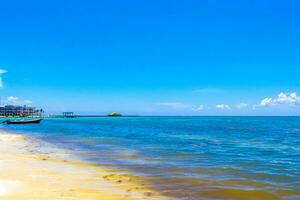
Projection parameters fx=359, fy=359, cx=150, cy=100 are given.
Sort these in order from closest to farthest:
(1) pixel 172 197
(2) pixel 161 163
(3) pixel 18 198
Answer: (3) pixel 18 198 < (1) pixel 172 197 < (2) pixel 161 163

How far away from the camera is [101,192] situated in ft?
40.0

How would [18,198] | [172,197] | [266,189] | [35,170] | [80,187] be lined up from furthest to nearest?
1. [35,170]
2. [266,189]
3. [80,187]
4. [172,197]
5. [18,198]

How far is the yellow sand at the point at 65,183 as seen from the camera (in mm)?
11508

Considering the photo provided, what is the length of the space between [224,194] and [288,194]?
2.34 m

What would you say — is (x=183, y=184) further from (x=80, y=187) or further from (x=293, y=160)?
(x=293, y=160)

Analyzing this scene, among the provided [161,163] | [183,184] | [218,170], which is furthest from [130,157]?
[183,184]

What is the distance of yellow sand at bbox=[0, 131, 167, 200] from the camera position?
11.5m

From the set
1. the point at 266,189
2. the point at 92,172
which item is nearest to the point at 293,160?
the point at 266,189

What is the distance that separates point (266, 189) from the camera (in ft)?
45.4

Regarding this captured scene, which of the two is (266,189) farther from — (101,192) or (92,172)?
(92,172)

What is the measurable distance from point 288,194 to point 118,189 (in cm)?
616

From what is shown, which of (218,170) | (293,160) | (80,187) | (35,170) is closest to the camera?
(80,187)

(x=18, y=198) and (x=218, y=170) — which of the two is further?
(x=218, y=170)

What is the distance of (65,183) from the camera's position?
1347 cm
